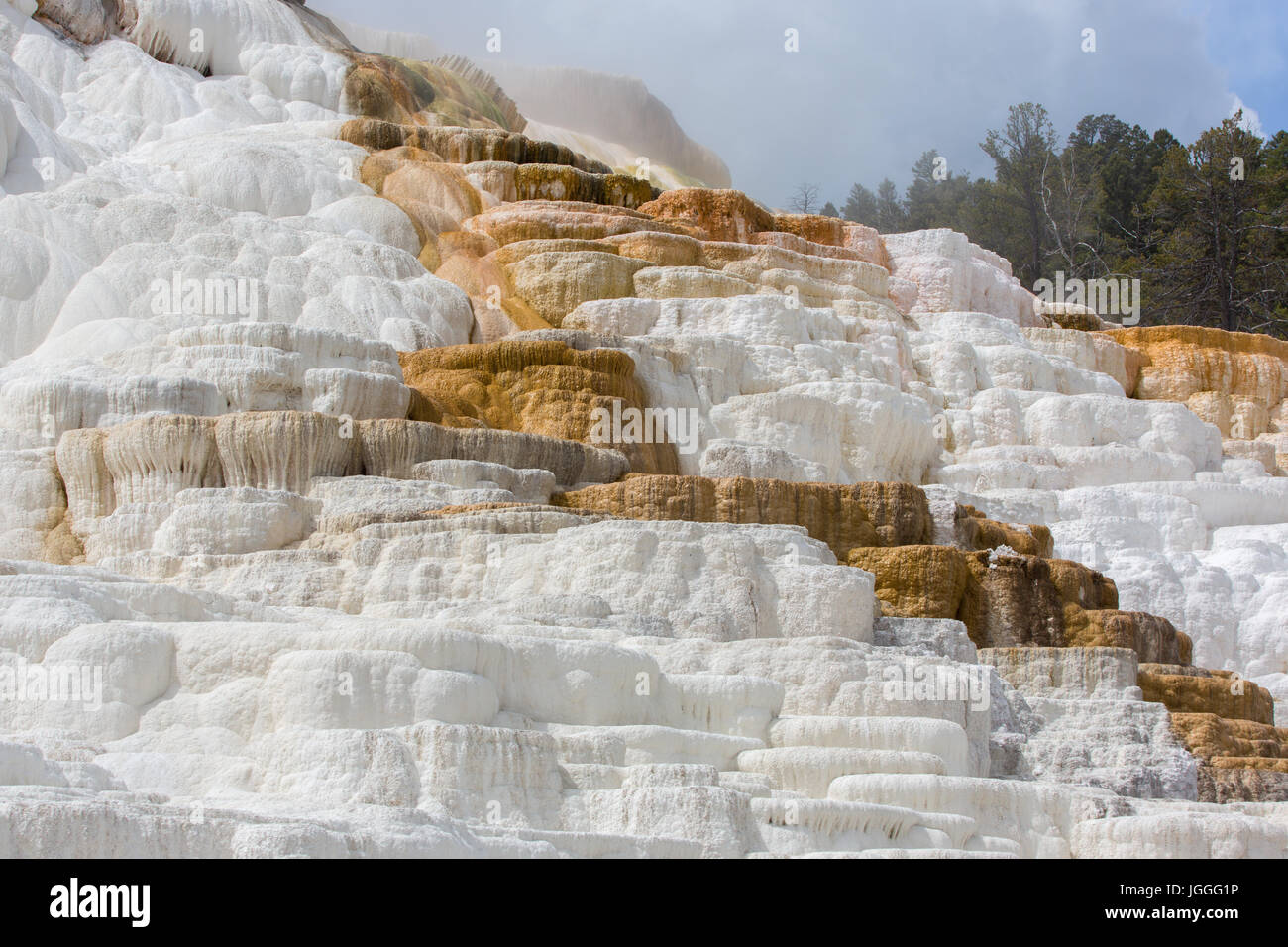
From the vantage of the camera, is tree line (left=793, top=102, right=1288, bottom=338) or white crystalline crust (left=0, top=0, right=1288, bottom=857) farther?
tree line (left=793, top=102, right=1288, bottom=338)

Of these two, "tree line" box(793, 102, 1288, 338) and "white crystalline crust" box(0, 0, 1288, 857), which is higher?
"tree line" box(793, 102, 1288, 338)

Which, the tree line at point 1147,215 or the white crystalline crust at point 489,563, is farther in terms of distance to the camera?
the tree line at point 1147,215

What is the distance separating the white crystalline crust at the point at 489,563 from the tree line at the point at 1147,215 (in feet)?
29.7

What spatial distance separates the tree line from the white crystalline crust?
357 inches

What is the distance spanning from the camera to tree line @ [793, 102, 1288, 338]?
36.8 metres

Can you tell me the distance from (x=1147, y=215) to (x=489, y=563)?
32.2m

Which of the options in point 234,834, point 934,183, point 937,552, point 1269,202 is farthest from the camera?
point 934,183

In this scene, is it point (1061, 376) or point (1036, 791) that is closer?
point (1036, 791)

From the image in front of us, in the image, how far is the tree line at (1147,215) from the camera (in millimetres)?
36750

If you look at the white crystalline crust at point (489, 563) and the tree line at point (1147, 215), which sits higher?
the tree line at point (1147, 215)

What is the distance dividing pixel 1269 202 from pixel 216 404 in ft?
94.7

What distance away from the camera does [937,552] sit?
16250 millimetres
